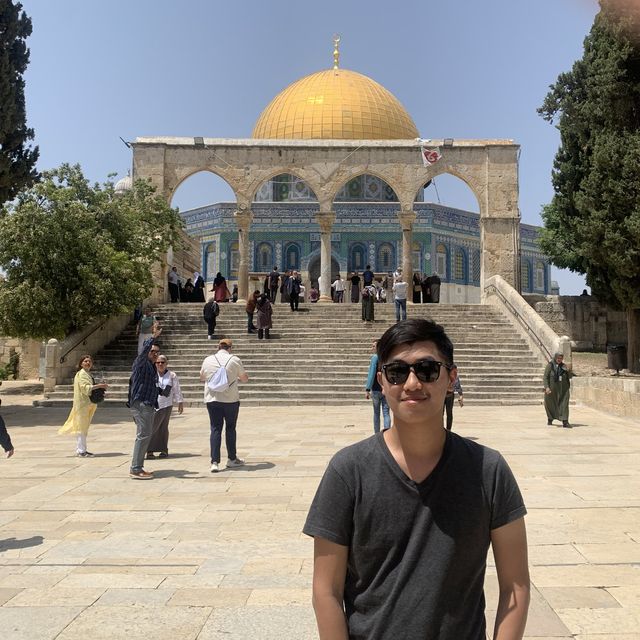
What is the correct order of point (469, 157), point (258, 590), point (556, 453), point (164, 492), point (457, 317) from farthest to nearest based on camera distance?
1. point (469, 157)
2. point (457, 317)
3. point (556, 453)
4. point (164, 492)
5. point (258, 590)

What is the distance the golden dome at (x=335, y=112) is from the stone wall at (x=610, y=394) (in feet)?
81.7

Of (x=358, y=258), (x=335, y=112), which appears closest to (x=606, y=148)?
(x=335, y=112)

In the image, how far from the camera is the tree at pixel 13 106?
518 inches

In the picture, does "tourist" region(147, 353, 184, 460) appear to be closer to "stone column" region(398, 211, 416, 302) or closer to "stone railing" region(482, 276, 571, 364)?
"stone railing" region(482, 276, 571, 364)

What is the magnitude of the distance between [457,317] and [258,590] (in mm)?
16186

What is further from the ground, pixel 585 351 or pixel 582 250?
pixel 582 250

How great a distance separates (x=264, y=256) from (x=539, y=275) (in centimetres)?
2076

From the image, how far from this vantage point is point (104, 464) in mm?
7500

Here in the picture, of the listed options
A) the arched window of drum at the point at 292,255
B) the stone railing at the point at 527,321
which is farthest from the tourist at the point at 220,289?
the arched window of drum at the point at 292,255

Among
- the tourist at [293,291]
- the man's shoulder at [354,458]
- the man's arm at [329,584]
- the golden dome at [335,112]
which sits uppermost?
the golden dome at [335,112]

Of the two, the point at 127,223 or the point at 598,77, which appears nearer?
the point at 598,77

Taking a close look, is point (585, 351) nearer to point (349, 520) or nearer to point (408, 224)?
point (408, 224)

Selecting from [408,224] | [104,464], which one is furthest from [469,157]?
[104,464]

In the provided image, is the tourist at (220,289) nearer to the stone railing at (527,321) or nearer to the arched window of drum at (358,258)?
the stone railing at (527,321)
